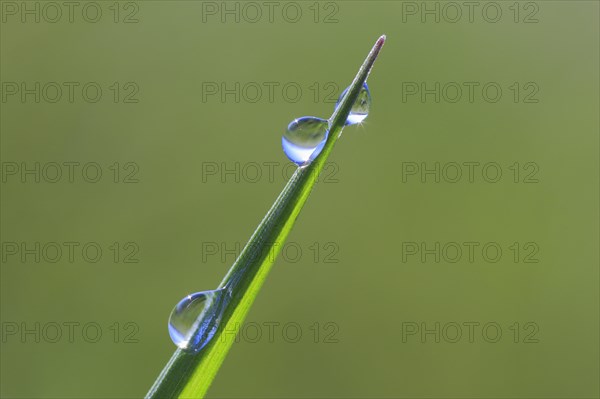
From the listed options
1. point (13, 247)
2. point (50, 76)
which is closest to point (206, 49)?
point (50, 76)

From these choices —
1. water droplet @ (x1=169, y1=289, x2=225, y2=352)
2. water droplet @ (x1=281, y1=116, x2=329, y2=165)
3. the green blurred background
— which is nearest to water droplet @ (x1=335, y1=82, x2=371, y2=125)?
water droplet @ (x1=281, y1=116, x2=329, y2=165)

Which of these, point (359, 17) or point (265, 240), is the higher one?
point (359, 17)

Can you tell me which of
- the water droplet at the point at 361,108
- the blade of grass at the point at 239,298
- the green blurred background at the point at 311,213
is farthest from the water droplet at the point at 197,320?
the green blurred background at the point at 311,213

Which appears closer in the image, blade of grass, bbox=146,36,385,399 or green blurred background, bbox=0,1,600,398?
blade of grass, bbox=146,36,385,399

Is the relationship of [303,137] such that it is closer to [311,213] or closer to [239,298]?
[239,298]

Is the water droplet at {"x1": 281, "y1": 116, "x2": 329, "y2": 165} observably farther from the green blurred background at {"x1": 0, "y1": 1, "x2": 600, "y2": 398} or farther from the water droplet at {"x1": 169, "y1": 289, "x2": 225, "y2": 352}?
the green blurred background at {"x1": 0, "y1": 1, "x2": 600, "y2": 398}

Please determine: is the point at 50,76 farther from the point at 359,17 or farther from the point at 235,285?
the point at 235,285
